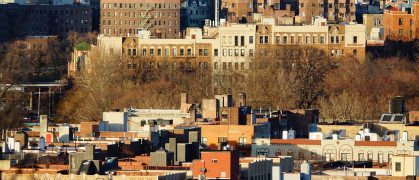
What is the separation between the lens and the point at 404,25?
153250 mm

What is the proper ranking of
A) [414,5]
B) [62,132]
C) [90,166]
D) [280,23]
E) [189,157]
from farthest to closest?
[414,5]
[280,23]
[62,132]
[189,157]
[90,166]

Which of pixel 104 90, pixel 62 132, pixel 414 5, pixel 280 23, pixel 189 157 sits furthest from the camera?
pixel 414 5

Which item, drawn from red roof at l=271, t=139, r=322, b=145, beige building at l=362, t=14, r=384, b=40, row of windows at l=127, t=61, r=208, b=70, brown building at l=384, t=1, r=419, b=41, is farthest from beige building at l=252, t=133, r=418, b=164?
beige building at l=362, t=14, r=384, b=40

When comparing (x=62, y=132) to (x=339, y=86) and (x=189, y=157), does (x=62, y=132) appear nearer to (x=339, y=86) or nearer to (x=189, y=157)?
(x=189, y=157)

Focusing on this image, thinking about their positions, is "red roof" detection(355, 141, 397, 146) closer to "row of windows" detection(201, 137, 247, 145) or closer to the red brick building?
"row of windows" detection(201, 137, 247, 145)

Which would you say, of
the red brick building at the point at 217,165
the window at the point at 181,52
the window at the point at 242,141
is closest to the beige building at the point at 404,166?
the red brick building at the point at 217,165

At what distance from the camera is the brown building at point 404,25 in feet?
499

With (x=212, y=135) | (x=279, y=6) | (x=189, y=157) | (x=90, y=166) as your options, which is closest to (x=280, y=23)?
(x=279, y=6)

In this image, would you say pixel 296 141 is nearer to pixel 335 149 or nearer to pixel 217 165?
pixel 335 149

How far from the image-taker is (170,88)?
124 meters

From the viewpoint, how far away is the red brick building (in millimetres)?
47469

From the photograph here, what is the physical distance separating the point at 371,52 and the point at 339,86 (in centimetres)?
2196

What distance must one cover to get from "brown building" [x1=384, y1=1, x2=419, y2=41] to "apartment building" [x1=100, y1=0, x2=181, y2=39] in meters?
46.4

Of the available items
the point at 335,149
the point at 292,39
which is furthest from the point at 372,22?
the point at 335,149
